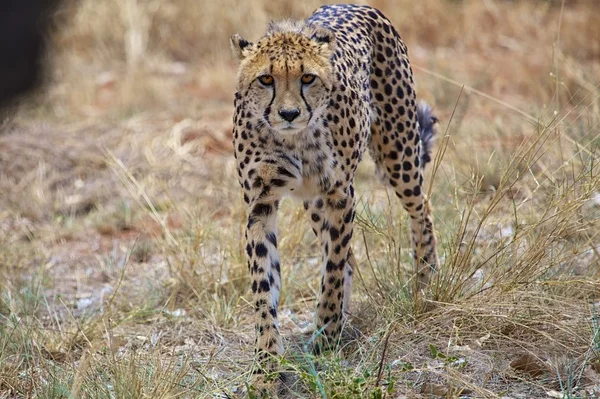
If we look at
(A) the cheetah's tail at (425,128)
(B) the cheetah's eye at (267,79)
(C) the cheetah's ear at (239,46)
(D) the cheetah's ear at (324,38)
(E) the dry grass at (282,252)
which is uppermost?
(D) the cheetah's ear at (324,38)

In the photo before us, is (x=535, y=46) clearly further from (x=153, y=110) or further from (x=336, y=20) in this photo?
(x=336, y=20)

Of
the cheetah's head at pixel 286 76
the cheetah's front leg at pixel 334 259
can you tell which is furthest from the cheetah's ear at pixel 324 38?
the cheetah's front leg at pixel 334 259

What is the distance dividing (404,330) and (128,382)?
37.6 inches

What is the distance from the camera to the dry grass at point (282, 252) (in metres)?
2.76

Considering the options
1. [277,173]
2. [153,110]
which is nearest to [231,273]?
[277,173]

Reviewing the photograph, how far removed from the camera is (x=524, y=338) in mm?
2936

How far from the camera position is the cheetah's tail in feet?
13.3

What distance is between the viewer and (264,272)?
3.03m

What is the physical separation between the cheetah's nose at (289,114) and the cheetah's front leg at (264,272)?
1.15 feet

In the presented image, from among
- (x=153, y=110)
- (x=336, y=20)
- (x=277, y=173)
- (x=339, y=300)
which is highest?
(x=336, y=20)

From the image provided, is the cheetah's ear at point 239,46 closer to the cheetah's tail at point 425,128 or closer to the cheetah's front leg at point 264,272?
the cheetah's front leg at point 264,272

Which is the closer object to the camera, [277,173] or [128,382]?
[128,382]

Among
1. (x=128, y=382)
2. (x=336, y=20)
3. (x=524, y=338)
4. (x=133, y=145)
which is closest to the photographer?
(x=128, y=382)

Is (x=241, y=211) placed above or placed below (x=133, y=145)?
above
